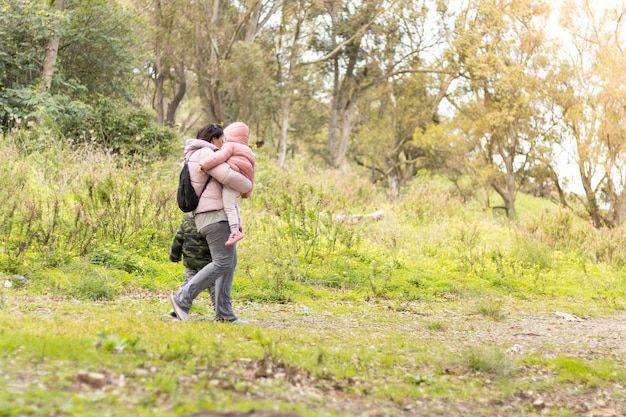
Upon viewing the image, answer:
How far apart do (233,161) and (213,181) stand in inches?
11.1

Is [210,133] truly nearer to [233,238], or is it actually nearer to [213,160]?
[213,160]

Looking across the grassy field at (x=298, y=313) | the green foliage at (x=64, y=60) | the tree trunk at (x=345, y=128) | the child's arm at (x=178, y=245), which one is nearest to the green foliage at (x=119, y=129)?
the green foliage at (x=64, y=60)

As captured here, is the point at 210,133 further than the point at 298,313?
No

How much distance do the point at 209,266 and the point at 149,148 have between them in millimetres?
13313

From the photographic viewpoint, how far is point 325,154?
1590 inches

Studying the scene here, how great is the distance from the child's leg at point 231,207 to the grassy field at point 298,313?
1001mm

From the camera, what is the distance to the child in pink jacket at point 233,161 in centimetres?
615

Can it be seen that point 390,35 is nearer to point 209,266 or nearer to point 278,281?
point 278,281

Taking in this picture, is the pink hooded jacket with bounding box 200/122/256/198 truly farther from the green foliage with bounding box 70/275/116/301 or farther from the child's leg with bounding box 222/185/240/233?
the green foliage with bounding box 70/275/116/301

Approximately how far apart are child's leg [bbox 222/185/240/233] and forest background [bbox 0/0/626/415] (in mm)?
1163

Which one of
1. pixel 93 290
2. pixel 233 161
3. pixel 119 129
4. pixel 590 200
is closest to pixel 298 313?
pixel 93 290

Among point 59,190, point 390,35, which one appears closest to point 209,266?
point 59,190

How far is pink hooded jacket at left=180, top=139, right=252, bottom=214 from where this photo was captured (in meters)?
6.18

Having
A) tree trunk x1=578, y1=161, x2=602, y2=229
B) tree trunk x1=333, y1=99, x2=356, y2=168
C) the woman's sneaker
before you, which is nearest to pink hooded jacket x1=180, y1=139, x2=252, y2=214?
the woman's sneaker
